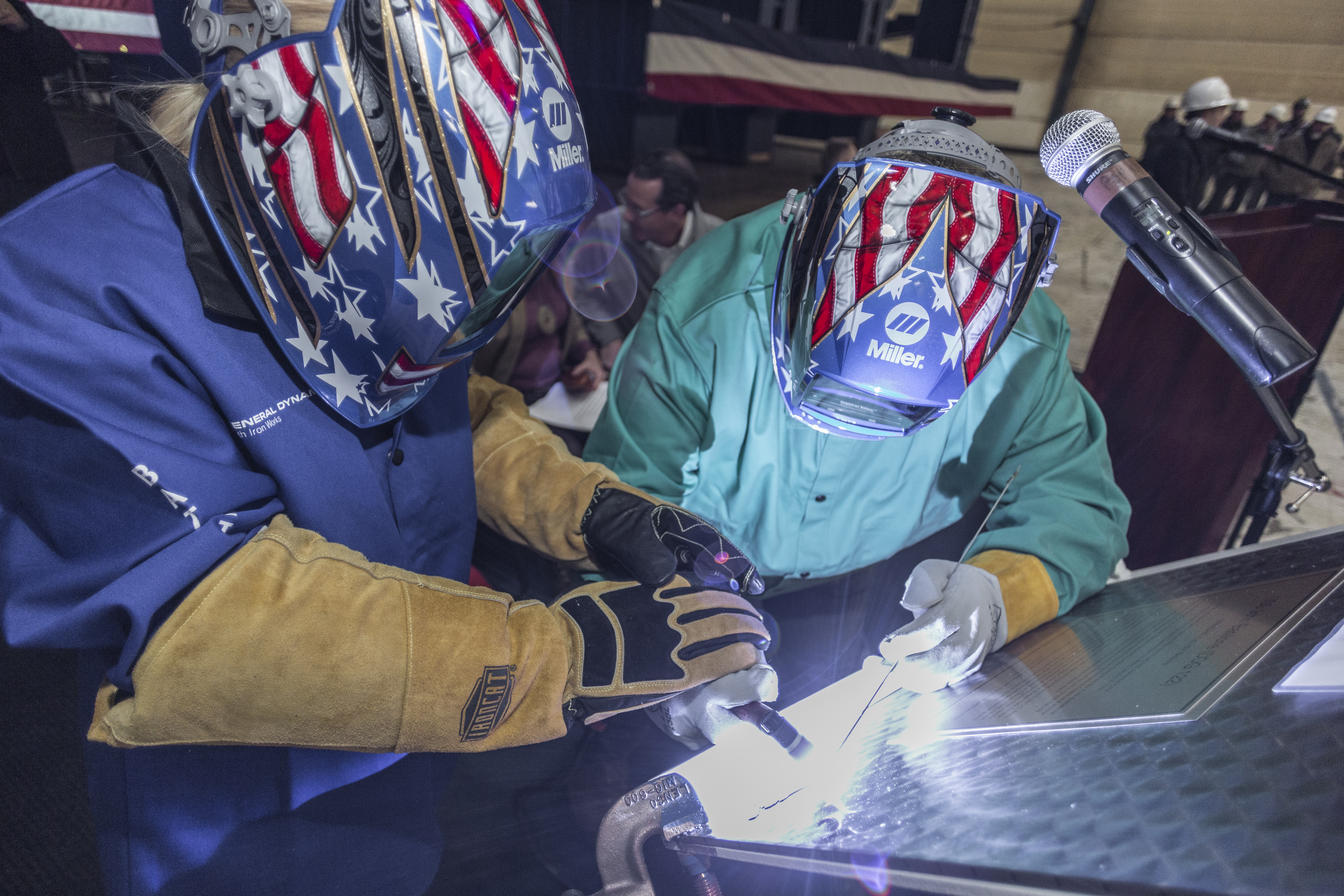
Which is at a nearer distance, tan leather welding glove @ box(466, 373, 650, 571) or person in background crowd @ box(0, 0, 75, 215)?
person in background crowd @ box(0, 0, 75, 215)

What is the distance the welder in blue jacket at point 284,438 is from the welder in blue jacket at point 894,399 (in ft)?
1.32

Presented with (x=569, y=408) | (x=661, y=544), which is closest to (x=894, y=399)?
(x=661, y=544)

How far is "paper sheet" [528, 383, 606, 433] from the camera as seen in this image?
314 centimetres

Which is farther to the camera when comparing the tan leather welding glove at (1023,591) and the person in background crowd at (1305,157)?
the person in background crowd at (1305,157)

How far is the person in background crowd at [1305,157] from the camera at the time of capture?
6.46 metres

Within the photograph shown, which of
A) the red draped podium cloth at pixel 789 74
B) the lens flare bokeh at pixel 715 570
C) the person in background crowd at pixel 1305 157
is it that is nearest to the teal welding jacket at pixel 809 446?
the lens flare bokeh at pixel 715 570

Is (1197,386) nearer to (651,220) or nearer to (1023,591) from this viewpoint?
(1023,591)

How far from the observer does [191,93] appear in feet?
2.74

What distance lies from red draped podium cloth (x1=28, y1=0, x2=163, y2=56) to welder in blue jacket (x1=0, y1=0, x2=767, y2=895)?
15.1 inches

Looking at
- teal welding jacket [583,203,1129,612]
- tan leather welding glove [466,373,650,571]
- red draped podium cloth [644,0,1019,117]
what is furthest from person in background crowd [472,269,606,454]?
red draped podium cloth [644,0,1019,117]

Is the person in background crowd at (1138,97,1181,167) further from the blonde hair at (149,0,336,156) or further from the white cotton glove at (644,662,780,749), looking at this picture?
the blonde hair at (149,0,336,156)

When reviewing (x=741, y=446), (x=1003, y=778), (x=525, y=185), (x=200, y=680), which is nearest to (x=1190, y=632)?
(x=1003, y=778)

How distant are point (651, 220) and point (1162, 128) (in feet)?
19.8

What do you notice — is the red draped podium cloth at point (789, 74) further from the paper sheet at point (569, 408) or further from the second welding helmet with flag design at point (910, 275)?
the second welding helmet with flag design at point (910, 275)
